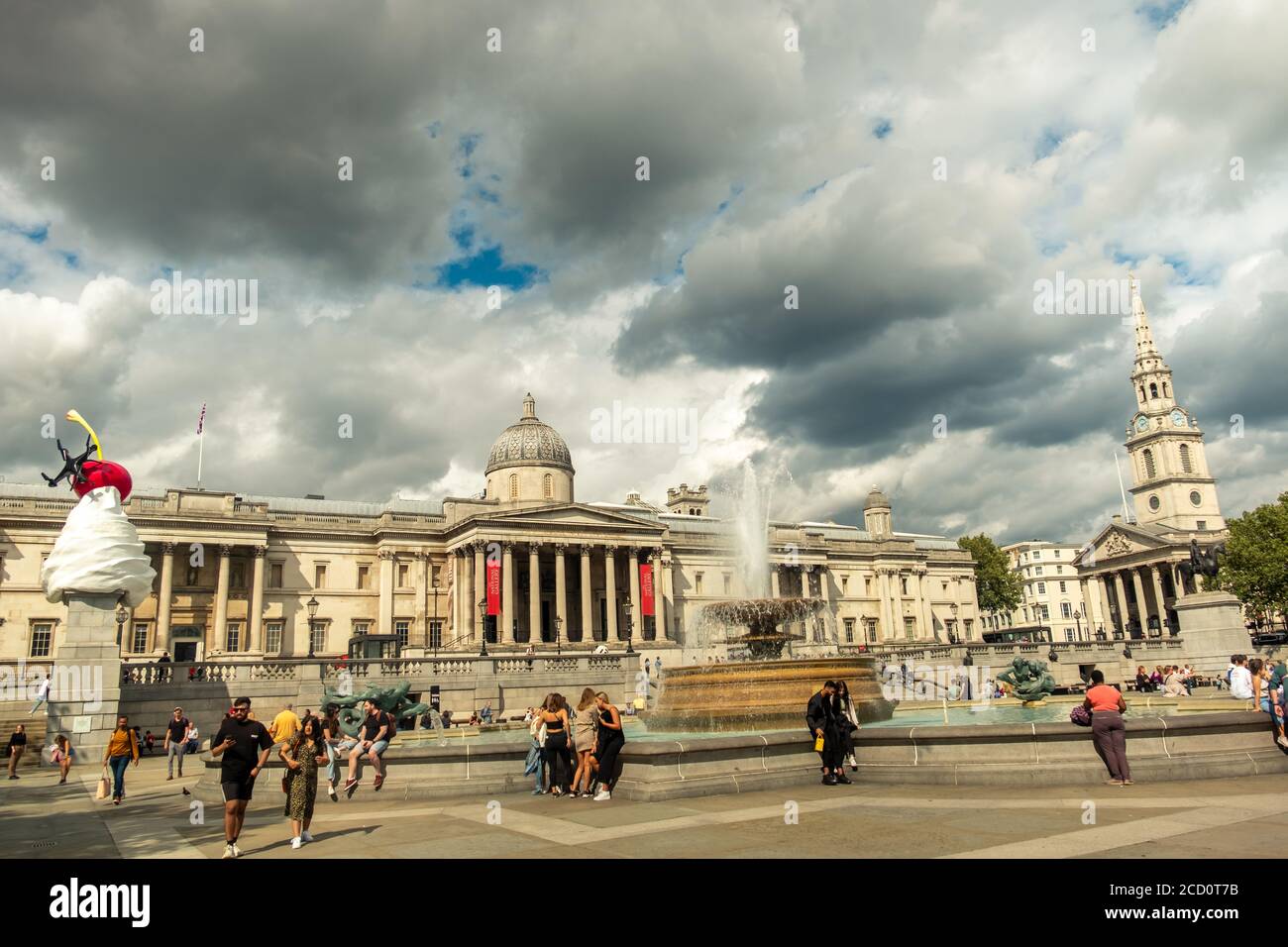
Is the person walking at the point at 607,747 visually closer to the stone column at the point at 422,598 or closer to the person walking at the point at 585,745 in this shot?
the person walking at the point at 585,745

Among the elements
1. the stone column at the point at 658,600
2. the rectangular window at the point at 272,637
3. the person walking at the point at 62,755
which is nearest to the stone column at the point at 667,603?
the stone column at the point at 658,600

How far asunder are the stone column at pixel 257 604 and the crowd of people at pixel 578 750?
5079 centimetres

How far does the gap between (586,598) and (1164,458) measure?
289ft

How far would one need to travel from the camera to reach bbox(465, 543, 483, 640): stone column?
200 feet

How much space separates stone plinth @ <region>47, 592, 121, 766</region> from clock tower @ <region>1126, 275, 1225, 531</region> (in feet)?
377

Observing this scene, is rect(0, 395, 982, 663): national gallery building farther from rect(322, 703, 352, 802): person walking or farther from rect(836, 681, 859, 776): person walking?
rect(836, 681, 859, 776): person walking

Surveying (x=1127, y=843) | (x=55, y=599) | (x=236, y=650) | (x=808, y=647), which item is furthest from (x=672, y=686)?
(x=236, y=650)

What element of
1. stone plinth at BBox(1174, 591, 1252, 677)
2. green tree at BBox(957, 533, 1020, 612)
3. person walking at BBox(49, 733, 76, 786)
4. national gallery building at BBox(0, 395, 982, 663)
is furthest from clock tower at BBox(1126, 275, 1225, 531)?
person walking at BBox(49, 733, 76, 786)

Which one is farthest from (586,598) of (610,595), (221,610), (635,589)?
(221,610)

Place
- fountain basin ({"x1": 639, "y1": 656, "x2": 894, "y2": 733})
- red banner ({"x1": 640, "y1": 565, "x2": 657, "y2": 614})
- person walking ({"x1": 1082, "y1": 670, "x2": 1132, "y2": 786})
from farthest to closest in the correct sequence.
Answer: red banner ({"x1": 640, "y1": 565, "x2": 657, "y2": 614}) < fountain basin ({"x1": 639, "y1": 656, "x2": 894, "y2": 733}) < person walking ({"x1": 1082, "y1": 670, "x2": 1132, "y2": 786})

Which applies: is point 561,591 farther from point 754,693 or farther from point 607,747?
point 607,747

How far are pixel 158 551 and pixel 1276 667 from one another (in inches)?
2406

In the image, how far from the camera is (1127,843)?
26.8ft
